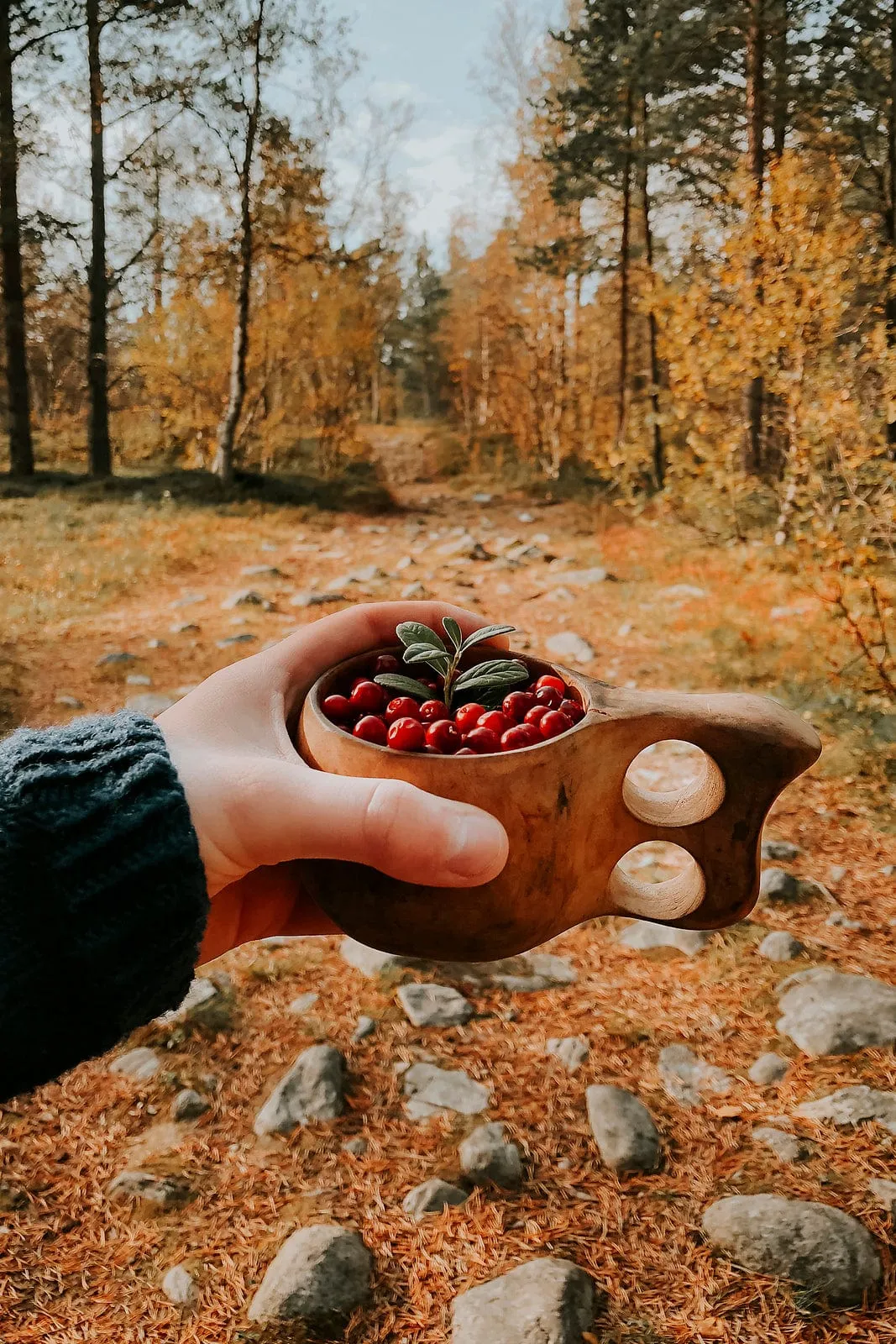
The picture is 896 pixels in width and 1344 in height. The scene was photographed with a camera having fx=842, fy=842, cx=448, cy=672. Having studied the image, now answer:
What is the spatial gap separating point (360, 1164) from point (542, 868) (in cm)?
98

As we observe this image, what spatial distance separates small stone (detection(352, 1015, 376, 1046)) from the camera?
172 cm

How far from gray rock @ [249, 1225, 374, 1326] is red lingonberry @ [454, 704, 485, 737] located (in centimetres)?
92

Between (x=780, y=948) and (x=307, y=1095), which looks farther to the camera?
(x=780, y=948)

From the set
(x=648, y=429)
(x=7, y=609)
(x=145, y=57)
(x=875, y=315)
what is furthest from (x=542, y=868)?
(x=648, y=429)

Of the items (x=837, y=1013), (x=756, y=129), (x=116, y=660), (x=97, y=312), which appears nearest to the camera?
(x=837, y=1013)

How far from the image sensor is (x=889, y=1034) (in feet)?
5.43

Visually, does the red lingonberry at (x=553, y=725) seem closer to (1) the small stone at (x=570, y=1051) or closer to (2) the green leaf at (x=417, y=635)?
(2) the green leaf at (x=417, y=635)

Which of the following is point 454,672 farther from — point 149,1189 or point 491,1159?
point 149,1189

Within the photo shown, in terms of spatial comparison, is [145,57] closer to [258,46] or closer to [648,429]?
[258,46]

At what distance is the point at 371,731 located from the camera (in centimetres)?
76

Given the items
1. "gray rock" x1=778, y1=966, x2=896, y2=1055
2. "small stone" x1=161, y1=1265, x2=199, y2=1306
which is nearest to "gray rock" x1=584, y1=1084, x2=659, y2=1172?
"gray rock" x1=778, y1=966, x2=896, y2=1055

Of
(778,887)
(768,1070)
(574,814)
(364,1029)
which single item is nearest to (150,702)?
(364,1029)

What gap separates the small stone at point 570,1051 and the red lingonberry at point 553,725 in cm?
114

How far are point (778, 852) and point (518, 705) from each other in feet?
6.12
